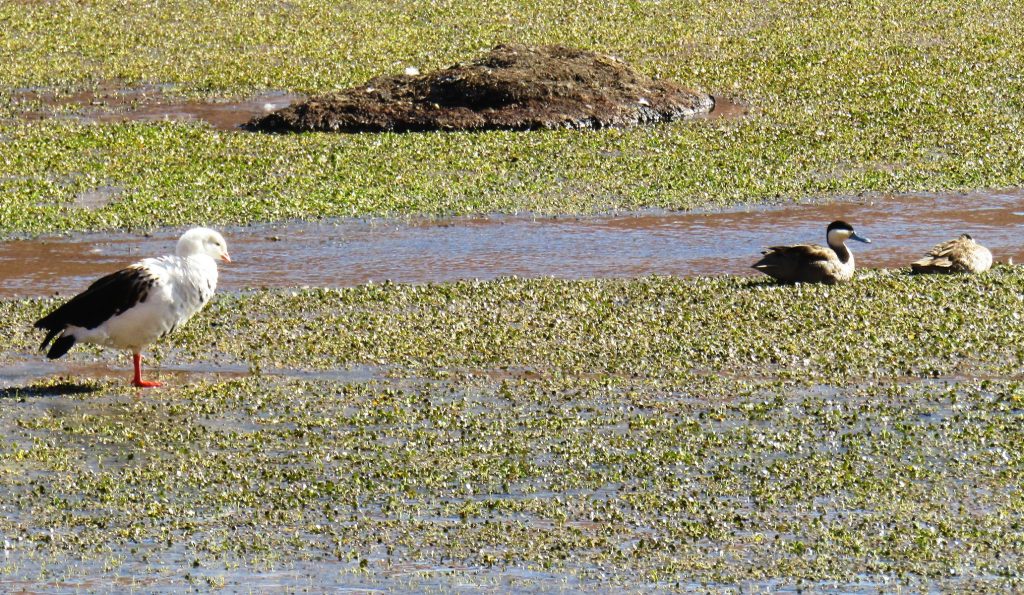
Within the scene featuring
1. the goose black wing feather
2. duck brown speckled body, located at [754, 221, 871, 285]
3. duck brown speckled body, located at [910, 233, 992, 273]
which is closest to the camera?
the goose black wing feather

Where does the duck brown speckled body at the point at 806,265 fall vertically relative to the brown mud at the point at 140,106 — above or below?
below

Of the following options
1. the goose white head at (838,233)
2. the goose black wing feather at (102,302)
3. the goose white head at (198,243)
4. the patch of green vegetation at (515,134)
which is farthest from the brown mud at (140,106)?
the goose black wing feather at (102,302)

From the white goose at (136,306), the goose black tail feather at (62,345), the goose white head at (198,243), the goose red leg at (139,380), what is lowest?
the goose red leg at (139,380)

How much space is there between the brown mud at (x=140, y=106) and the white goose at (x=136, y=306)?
10235 millimetres

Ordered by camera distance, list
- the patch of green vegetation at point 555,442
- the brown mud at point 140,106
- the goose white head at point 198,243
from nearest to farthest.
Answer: the patch of green vegetation at point 555,442 < the goose white head at point 198,243 < the brown mud at point 140,106

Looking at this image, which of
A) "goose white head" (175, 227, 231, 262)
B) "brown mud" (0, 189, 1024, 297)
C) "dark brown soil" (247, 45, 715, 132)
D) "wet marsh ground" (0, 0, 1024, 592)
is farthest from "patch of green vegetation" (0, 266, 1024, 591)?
"dark brown soil" (247, 45, 715, 132)

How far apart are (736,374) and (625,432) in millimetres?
1646

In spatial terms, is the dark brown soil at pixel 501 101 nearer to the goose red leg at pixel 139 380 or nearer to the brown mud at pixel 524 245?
the brown mud at pixel 524 245

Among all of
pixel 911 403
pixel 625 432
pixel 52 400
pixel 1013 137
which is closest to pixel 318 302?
pixel 52 400

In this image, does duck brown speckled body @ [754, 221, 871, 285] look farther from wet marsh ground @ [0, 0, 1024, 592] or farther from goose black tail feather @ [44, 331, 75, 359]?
goose black tail feather @ [44, 331, 75, 359]

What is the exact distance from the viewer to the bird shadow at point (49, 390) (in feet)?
36.9

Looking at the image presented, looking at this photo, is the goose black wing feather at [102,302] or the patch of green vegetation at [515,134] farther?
the patch of green vegetation at [515,134]

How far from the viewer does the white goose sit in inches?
448

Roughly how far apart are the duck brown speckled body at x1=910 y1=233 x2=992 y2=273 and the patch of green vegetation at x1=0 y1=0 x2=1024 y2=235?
11.6ft
